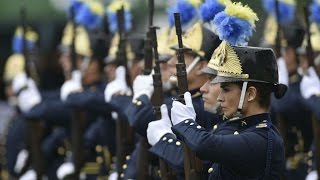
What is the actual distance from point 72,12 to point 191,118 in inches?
241

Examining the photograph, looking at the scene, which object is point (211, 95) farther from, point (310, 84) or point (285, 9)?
point (285, 9)

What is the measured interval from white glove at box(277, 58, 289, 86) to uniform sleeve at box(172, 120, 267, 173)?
12.0ft

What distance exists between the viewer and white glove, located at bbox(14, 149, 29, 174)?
42.8 feet

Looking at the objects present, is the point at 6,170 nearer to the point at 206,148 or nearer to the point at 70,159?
the point at 70,159

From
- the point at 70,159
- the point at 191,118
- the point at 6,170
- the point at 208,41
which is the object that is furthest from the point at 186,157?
the point at 6,170

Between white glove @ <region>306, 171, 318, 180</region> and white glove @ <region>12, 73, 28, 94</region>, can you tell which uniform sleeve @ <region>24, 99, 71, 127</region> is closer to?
white glove @ <region>12, 73, 28, 94</region>

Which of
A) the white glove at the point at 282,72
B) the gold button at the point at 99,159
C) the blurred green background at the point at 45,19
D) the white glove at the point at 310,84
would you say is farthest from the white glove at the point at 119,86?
the blurred green background at the point at 45,19

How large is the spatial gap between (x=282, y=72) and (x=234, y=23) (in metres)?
3.48

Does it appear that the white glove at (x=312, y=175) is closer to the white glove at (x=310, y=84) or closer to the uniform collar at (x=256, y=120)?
the white glove at (x=310, y=84)

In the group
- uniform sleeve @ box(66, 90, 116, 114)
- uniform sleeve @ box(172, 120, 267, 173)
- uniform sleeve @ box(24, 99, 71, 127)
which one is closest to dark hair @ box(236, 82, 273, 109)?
uniform sleeve @ box(172, 120, 267, 173)

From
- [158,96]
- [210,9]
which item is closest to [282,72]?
[158,96]

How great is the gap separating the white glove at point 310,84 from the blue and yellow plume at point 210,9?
1978mm

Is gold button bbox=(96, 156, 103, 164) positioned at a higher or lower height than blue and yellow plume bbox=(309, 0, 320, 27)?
lower

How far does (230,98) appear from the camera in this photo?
6.18 m
